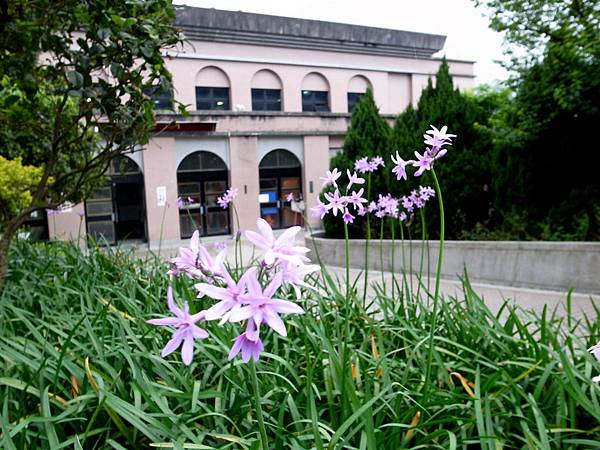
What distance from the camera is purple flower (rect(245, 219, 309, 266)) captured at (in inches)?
39.8

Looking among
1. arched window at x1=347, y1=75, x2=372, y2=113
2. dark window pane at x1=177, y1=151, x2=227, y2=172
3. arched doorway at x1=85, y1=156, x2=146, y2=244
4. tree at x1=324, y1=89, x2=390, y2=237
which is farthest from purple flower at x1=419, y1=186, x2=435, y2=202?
arched window at x1=347, y1=75, x2=372, y2=113

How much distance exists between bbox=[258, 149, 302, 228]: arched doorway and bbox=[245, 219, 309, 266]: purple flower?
67.1ft

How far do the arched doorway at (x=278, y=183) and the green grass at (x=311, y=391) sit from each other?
19.1m

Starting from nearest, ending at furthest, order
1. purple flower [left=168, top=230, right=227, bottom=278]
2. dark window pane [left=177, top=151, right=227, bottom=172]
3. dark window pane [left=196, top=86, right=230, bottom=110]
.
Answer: purple flower [left=168, top=230, right=227, bottom=278] < dark window pane [left=177, top=151, right=227, bottom=172] < dark window pane [left=196, top=86, right=230, bottom=110]

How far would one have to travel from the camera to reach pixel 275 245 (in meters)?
1.05

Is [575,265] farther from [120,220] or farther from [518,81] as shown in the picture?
[120,220]

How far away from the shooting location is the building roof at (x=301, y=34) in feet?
67.1

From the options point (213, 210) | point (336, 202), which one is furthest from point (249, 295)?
point (213, 210)

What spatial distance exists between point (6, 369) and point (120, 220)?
59.9 ft

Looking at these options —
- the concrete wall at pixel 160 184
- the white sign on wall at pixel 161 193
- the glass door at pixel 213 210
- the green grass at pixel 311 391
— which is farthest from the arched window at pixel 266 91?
the green grass at pixel 311 391

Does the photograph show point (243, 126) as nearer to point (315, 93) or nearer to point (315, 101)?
point (315, 101)

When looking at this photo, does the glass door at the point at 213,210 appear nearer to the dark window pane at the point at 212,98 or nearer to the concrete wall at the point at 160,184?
the concrete wall at the point at 160,184

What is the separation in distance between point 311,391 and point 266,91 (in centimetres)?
2157

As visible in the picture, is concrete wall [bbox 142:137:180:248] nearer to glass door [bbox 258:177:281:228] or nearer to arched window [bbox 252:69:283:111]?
glass door [bbox 258:177:281:228]
